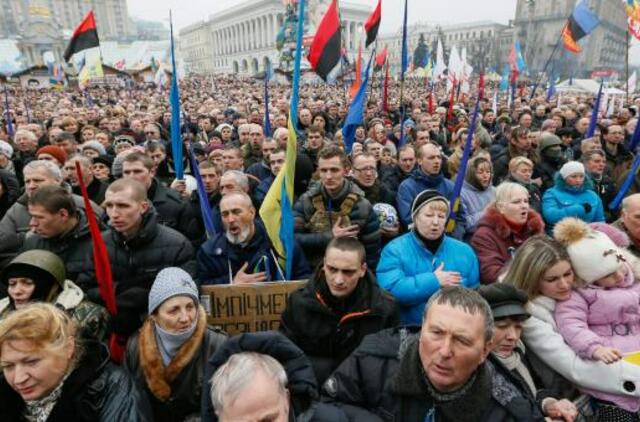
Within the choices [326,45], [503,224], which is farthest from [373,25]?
[503,224]

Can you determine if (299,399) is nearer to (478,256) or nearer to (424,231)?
(424,231)

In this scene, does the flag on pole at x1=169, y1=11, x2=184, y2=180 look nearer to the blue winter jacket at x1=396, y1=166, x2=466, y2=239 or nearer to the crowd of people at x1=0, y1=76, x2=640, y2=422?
the crowd of people at x1=0, y1=76, x2=640, y2=422

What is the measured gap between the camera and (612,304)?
232 centimetres

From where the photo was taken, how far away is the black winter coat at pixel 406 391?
1700mm

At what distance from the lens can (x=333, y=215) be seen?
3641 millimetres

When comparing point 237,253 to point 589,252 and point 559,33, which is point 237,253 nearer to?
point 589,252

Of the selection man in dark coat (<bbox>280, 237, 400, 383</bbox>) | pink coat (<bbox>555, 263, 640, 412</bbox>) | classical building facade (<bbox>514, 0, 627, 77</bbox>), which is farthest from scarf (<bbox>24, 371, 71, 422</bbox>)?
classical building facade (<bbox>514, 0, 627, 77</bbox>)

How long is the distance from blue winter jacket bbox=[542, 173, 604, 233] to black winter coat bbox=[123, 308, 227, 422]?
342 cm

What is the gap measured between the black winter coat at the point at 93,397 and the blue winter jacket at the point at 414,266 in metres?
1.64

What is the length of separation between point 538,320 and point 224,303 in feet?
6.31

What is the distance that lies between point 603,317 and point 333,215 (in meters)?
2.02

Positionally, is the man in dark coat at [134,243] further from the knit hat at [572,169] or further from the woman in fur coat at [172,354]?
the knit hat at [572,169]

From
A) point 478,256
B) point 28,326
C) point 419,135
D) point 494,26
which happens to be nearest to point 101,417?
point 28,326

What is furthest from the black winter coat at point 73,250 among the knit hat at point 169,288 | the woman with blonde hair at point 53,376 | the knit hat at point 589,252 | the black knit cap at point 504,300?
the knit hat at point 589,252
